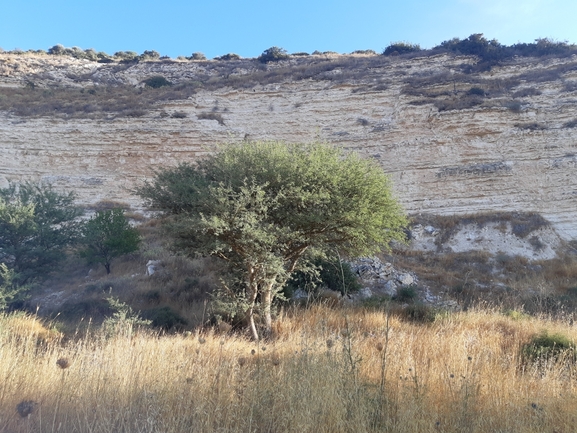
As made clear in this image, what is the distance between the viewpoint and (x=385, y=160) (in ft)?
78.6

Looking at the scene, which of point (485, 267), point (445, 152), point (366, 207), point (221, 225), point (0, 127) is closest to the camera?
point (221, 225)

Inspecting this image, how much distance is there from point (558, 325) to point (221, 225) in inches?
272

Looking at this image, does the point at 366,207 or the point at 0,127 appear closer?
the point at 366,207

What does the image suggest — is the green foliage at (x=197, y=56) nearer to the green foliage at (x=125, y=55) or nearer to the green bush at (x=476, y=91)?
the green foliage at (x=125, y=55)

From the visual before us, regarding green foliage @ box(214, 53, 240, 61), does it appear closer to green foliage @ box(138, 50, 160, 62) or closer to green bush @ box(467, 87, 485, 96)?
green foliage @ box(138, 50, 160, 62)

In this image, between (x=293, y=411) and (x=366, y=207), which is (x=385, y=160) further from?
(x=293, y=411)

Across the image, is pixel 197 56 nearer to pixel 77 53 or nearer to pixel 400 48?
pixel 77 53

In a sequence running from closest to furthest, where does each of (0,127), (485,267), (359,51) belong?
(485,267), (0,127), (359,51)

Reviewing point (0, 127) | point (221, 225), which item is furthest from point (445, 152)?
point (0, 127)

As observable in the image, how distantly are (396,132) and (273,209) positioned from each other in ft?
65.5

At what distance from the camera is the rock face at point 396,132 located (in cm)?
2130

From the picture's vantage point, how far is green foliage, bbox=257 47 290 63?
39.2m

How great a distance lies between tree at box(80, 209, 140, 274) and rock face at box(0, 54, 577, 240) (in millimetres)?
4722

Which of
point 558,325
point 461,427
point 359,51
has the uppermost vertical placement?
point 359,51
